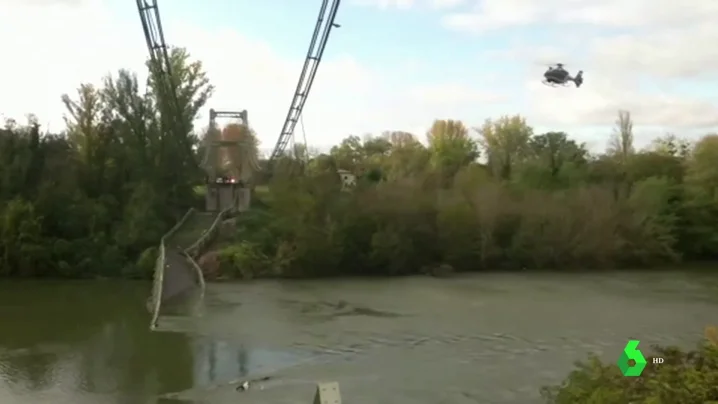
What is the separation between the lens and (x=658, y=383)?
460 cm

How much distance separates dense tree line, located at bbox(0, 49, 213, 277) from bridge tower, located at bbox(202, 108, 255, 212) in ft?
1.72

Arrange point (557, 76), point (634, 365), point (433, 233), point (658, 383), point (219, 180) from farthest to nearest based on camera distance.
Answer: point (219, 180) → point (433, 233) → point (557, 76) → point (634, 365) → point (658, 383)

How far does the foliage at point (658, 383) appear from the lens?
439 centimetres

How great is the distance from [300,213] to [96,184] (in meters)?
7.01

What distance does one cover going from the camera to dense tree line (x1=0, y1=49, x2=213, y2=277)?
2341 cm

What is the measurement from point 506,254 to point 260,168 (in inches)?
359

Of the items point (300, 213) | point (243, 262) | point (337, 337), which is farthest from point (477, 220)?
point (337, 337)

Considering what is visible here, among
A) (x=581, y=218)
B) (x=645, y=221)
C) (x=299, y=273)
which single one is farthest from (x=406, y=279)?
(x=645, y=221)

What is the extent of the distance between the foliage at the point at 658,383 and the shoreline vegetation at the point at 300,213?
17.9m

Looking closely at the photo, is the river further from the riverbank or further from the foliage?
the foliage

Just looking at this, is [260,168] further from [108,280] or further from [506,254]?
[506,254]

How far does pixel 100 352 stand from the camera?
13.8 metres

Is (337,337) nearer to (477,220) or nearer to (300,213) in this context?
(300,213)

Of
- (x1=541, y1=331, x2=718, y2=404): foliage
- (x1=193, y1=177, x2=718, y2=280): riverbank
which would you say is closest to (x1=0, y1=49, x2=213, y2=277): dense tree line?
(x1=193, y1=177, x2=718, y2=280): riverbank
